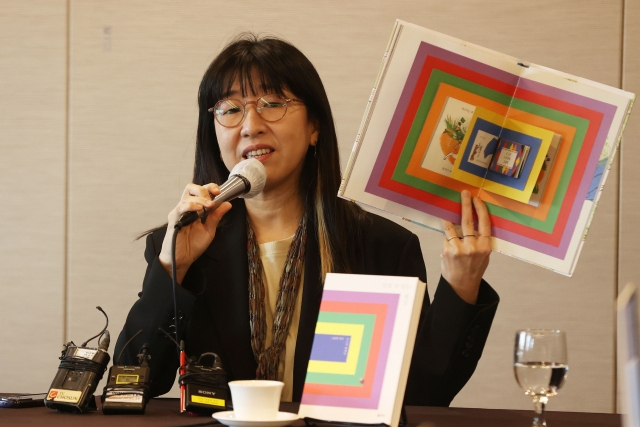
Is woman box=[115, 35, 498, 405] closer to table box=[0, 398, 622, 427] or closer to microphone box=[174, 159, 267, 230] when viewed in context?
microphone box=[174, 159, 267, 230]

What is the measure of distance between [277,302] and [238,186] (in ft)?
→ 1.21

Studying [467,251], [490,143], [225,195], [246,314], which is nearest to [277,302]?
[246,314]

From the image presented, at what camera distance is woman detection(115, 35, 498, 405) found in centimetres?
141

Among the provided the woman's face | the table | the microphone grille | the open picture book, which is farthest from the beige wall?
the table

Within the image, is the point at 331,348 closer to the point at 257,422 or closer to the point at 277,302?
the point at 257,422

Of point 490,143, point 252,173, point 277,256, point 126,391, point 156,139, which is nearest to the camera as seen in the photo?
point 126,391

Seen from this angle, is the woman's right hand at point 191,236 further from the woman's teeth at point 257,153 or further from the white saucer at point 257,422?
the white saucer at point 257,422

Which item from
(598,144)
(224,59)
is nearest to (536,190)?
(598,144)

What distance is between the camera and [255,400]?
962 mm

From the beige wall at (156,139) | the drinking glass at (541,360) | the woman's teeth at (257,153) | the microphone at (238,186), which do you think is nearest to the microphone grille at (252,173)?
the microphone at (238,186)

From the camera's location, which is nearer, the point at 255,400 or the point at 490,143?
the point at 255,400

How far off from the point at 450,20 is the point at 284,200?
1094 millimetres

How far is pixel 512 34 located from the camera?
2.53 metres

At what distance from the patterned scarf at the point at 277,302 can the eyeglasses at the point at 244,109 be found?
0.26 m
